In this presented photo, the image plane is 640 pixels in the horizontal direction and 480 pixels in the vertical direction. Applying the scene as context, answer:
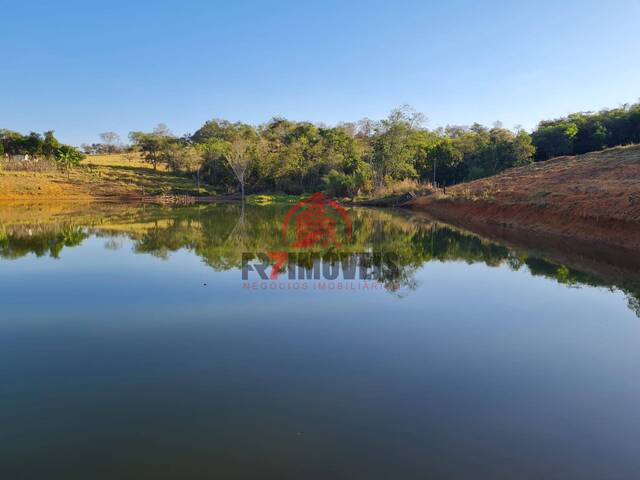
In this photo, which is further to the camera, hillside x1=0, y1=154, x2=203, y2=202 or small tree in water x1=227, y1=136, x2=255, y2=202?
small tree in water x1=227, y1=136, x2=255, y2=202

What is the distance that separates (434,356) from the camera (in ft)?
18.5

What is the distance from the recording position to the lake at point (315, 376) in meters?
3.49

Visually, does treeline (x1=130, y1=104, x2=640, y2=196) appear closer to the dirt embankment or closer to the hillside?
the hillside

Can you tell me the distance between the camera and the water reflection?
36.6 ft

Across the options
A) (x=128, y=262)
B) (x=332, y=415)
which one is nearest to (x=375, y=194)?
(x=128, y=262)

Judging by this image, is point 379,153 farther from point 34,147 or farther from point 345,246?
point 34,147

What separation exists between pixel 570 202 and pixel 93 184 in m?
51.1

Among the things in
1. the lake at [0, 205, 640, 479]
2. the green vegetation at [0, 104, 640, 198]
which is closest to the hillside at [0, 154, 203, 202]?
the green vegetation at [0, 104, 640, 198]

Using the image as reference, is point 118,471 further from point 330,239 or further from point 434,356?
point 330,239

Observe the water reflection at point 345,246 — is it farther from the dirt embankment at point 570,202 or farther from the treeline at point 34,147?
the treeline at point 34,147

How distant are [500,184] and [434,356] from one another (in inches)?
1098

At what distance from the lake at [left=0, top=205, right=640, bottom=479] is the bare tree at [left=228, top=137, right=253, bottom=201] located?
44816mm

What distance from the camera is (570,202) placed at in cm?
1959

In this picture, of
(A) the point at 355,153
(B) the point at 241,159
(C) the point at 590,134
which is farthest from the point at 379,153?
(C) the point at 590,134
